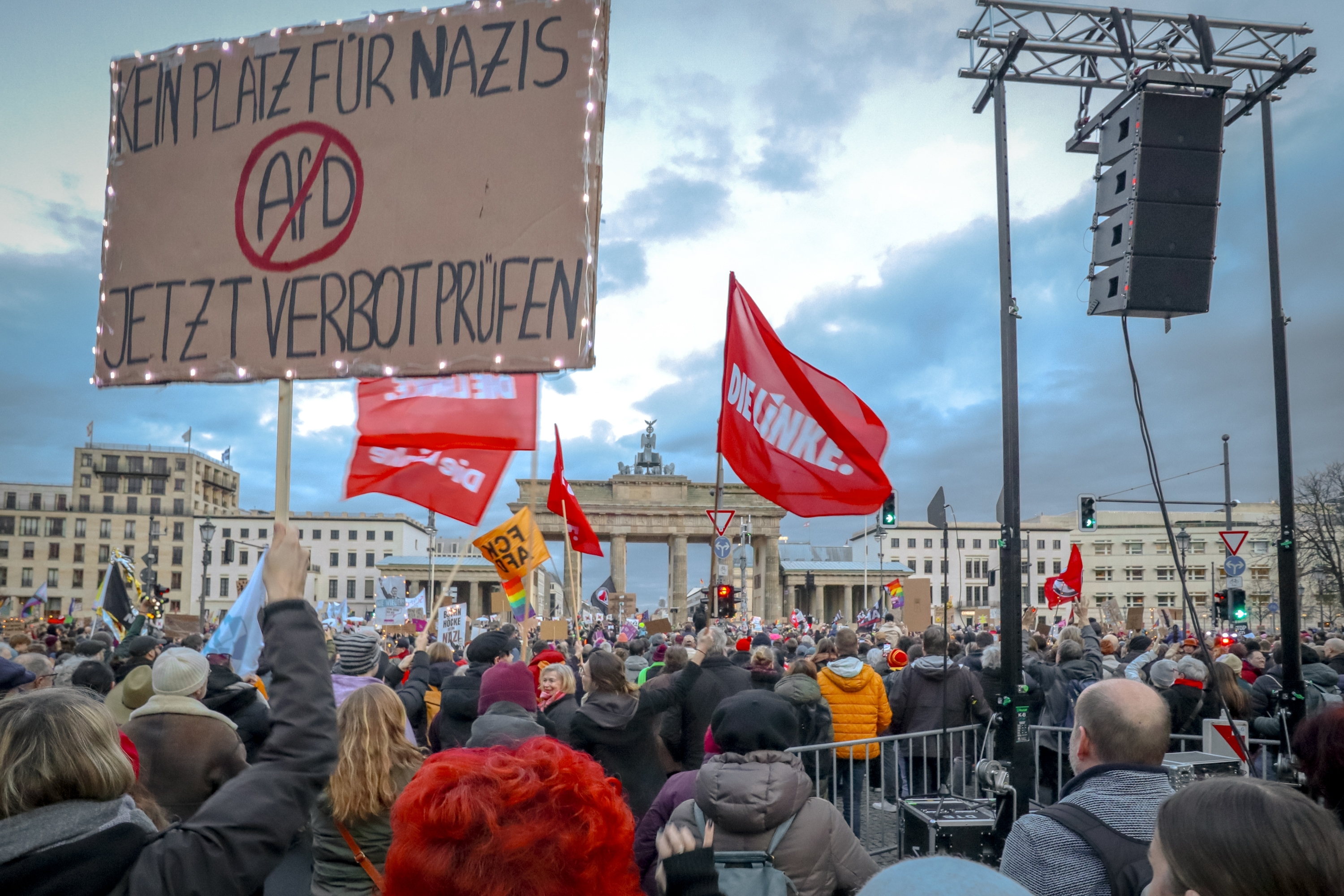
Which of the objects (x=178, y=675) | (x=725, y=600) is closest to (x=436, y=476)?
(x=178, y=675)

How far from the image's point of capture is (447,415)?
772cm

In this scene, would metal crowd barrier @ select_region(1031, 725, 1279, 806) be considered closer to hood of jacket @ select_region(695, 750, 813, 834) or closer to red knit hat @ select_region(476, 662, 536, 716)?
red knit hat @ select_region(476, 662, 536, 716)

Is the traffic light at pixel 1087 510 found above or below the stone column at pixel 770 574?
above

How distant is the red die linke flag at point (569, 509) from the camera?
42.9ft

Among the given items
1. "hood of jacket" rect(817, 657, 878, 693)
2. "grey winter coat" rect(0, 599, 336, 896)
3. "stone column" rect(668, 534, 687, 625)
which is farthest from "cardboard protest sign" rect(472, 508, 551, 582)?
"stone column" rect(668, 534, 687, 625)

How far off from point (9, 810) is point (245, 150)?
274cm

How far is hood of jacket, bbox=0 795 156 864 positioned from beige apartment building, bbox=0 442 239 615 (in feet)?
360

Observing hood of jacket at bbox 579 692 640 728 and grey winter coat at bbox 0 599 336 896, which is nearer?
grey winter coat at bbox 0 599 336 896

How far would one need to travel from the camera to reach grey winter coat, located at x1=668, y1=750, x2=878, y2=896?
10.2ft

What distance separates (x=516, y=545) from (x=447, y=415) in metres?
3.90

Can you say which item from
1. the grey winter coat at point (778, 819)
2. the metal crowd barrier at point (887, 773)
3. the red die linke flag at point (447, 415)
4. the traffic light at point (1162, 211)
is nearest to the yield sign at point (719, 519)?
the metal crowd barrier at point (887, 773)

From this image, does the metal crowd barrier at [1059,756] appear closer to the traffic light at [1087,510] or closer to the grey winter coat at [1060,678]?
the grey winter coat at [1060,678]

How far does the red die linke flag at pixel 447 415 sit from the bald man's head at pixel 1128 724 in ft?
17.0

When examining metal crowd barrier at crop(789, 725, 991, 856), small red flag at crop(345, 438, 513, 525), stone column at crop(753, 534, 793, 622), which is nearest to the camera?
metal crowd barrier at crop(789, 725, 991, 856)
